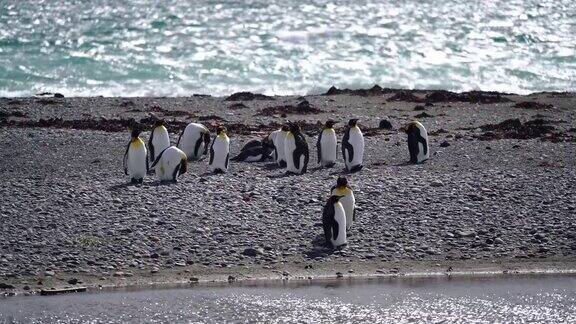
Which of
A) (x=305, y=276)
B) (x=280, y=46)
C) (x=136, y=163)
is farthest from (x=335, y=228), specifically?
(x=280, y=46)

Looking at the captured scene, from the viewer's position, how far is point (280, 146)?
1677cm

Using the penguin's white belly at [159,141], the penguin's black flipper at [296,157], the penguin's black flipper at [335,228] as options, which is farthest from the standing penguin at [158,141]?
the penguin's black flipper at [335,228]

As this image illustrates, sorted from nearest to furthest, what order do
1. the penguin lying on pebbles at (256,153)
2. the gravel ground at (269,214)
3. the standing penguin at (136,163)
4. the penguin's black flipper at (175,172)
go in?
the gravel ground at (269,214) → the penguin's black flipper at (175,172) → the standing penguin at (136,163) → the penguin lying on pebbles at (256,153)

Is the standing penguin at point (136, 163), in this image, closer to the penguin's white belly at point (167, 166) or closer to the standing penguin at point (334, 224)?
the penguin's white belly at point (167, 166)

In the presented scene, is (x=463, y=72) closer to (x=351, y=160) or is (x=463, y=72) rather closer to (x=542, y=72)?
(x=542, y=72)

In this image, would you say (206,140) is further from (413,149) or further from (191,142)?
(413,149)

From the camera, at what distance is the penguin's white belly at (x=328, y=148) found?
1662cm

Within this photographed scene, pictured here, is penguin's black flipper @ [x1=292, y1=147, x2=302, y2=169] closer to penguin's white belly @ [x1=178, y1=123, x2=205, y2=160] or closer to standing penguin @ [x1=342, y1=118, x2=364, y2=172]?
standing penguin @ [x1=342, y1=118, x2=364, y2=172]

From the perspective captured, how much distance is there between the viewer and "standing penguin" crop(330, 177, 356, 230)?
534 inches

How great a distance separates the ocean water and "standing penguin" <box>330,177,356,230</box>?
58.4ft

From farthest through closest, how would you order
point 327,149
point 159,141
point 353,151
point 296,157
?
point 159,141, point 327,149, point 353,151, point 296,157

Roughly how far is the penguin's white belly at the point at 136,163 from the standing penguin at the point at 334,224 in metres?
3.16

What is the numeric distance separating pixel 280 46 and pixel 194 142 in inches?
944

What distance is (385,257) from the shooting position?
12.9 meters
